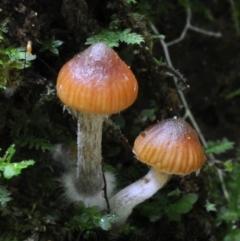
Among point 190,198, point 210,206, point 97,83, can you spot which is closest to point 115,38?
point 97,83

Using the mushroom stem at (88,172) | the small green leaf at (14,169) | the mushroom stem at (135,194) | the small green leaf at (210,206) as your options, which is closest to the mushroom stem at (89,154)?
the mushroom stem at (88,172)

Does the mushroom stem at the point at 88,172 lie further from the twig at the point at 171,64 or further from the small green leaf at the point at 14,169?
the twig at the point at 171,64

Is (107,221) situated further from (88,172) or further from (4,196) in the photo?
(4,196)

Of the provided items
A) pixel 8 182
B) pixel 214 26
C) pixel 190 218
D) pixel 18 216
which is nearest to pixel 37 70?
pixel 8 182

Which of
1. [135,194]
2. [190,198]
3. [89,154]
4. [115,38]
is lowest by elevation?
[190,198]

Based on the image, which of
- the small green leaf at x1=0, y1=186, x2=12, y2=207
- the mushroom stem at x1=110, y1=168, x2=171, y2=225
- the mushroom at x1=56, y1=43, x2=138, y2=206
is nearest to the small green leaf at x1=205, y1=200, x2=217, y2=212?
the mushroom stem at x1=110, y1=168, x2=171, y2=225
